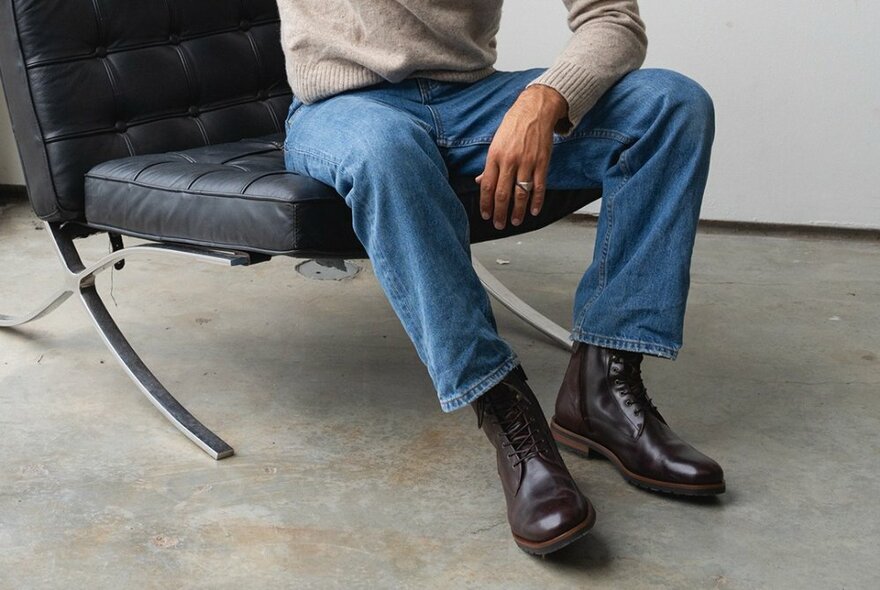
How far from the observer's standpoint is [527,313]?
2105mm

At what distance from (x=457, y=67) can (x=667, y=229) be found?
0.41m

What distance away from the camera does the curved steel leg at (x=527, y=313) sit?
80.7 inches

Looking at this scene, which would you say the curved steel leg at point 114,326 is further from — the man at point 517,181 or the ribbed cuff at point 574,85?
the ribbed cuff at point 574,85

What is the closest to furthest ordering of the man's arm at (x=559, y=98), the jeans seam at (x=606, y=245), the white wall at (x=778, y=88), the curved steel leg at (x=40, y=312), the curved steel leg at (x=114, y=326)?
the man's arm at (x=559, y=98) → the jeans seam at (x=606, y=245) → the curved steel leg at (x=114, y=326) → the curved steel leg at (x=40, y=312) → the white wall at (x=778, y=88)

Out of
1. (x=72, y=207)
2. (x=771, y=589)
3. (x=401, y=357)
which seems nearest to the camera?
(x=771, y=589)

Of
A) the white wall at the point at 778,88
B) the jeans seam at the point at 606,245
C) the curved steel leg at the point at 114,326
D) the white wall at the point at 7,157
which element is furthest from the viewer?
the white wall at the point at 7,157

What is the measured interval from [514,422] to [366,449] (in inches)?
13.4

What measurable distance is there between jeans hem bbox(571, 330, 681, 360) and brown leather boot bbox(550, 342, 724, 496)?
2cm

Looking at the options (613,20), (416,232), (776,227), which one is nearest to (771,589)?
(416,232)

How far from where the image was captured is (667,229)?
4.78 feet

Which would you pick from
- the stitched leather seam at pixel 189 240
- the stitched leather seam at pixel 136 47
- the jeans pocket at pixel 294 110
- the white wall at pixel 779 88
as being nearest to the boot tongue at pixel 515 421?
the stitched leather seam at pixel 189 240

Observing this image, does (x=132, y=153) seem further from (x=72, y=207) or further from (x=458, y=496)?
(x=458, y=496)

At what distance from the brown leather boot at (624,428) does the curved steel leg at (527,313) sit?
46 cm

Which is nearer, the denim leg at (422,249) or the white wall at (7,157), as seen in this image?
the denim leg at (422,249)
